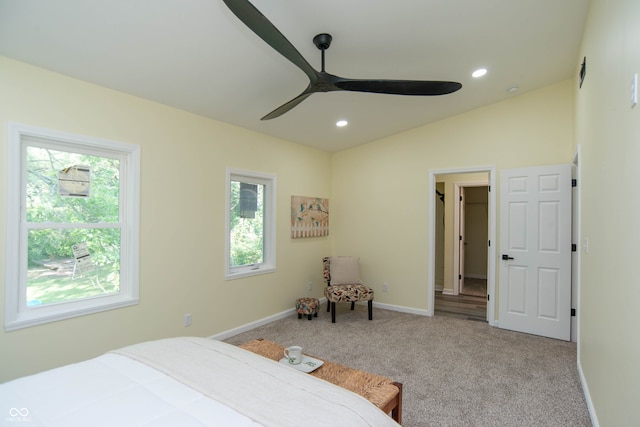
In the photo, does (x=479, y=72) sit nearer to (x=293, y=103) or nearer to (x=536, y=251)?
(x=293, y=103)

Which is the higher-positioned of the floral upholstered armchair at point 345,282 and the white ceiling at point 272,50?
the white ceiling at point 272,50

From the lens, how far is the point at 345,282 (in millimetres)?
4566

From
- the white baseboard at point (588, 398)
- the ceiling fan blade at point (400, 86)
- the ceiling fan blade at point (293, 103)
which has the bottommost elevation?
the white baseboard at point (588, 398)

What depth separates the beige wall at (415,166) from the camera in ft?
12.4

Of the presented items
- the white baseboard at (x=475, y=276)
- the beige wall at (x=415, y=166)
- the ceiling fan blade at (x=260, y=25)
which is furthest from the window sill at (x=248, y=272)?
the white baseboard at (x=475, y=276)

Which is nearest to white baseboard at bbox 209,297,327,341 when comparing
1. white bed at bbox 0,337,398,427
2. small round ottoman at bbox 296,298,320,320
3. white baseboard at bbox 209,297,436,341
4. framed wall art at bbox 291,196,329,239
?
white baseboard at bbox 209,297,436,341

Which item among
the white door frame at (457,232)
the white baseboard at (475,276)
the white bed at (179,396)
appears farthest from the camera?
the white baseboard at (475,276)

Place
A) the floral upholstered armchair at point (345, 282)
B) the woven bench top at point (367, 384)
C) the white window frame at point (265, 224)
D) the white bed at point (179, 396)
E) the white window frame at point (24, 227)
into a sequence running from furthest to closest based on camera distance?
the floral upholstered armchair at point (345, 282), the white window frame at point (265, 224), the white window frame at point (24, 227), the woven bench top at point (367, 384), the white bed at point (179, 396)

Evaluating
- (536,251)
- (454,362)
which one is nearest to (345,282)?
(454,362)

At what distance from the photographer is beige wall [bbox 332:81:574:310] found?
3777 mm

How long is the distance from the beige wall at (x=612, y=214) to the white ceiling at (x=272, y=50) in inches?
23.1

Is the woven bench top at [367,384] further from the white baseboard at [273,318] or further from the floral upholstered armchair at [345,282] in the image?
the floral upholstered armchair at [345,282]

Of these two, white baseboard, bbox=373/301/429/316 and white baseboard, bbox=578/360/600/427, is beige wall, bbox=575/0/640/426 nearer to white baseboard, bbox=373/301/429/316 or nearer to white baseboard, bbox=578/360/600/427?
white baseboard, bbox=578/360/600/427

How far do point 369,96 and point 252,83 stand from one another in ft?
4.10
